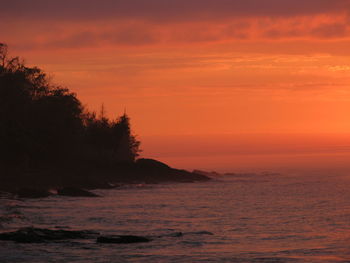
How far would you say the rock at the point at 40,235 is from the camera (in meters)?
37.3

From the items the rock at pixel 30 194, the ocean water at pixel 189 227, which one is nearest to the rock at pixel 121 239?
the ocean water at pixel 189 227

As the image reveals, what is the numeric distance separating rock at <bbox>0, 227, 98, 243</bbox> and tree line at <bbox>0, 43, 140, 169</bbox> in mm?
64862

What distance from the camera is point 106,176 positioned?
409 feet

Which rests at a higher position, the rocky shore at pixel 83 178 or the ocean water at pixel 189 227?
the rocky shore at pixel 83 178

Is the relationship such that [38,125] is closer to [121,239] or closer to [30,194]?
[30,194]

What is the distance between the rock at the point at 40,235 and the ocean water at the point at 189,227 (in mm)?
903

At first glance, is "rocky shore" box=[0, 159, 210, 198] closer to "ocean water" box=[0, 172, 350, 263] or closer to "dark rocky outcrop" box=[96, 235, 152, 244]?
"ocean water" box=[0, 172, 350, 263]

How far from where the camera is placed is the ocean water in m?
34.0

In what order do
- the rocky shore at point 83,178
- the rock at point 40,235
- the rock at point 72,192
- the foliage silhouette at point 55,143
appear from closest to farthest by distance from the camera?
the rock at point 40,235 → the rock at point 72,192 → the rocky shore at point 83,178 → the foliage silhouette at point 55,143

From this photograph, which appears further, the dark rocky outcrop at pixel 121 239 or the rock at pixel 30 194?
the rock at pixel 30 194

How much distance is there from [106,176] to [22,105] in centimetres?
2594

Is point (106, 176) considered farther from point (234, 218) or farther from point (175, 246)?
point (175, 246)

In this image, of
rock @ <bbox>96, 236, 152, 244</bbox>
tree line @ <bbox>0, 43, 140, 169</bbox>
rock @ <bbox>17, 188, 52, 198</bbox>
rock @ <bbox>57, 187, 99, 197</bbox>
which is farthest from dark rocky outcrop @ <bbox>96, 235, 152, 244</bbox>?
tree line @ <bbox>0, 43, 140, 169</bbox>

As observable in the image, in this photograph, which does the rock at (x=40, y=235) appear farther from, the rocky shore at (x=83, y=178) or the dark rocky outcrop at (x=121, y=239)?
the rocky shore at (x=83, y=178)
